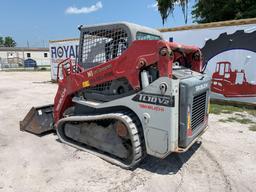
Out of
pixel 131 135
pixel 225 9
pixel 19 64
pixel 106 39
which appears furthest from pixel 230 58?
pixel 19 64

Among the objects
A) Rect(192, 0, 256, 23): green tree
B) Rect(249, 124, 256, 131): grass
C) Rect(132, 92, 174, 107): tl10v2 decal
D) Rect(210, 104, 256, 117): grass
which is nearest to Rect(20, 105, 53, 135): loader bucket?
Rect(132, 92, 174, 107): tl10v2 decal

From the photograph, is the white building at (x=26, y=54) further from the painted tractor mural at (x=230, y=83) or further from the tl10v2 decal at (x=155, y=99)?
the tl10v2 decal at (x=155, y=99)

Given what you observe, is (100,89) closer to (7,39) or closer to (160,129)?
(160,129)

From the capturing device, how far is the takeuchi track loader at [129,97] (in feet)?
10.8

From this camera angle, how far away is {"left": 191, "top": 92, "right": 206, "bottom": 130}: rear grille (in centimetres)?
372

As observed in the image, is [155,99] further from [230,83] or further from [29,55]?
[29,55]

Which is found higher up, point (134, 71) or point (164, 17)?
point (164, 17)

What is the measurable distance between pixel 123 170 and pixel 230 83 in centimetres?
606

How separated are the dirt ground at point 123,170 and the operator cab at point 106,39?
68.5 inches

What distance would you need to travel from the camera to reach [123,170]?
3.74m

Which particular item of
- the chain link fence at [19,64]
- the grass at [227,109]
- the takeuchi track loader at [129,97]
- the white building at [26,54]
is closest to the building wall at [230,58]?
the grass at [227,109]

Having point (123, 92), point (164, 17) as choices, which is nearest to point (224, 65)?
point (123, 92)

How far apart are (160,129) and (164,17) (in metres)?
22.5

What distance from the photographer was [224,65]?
8484mm
